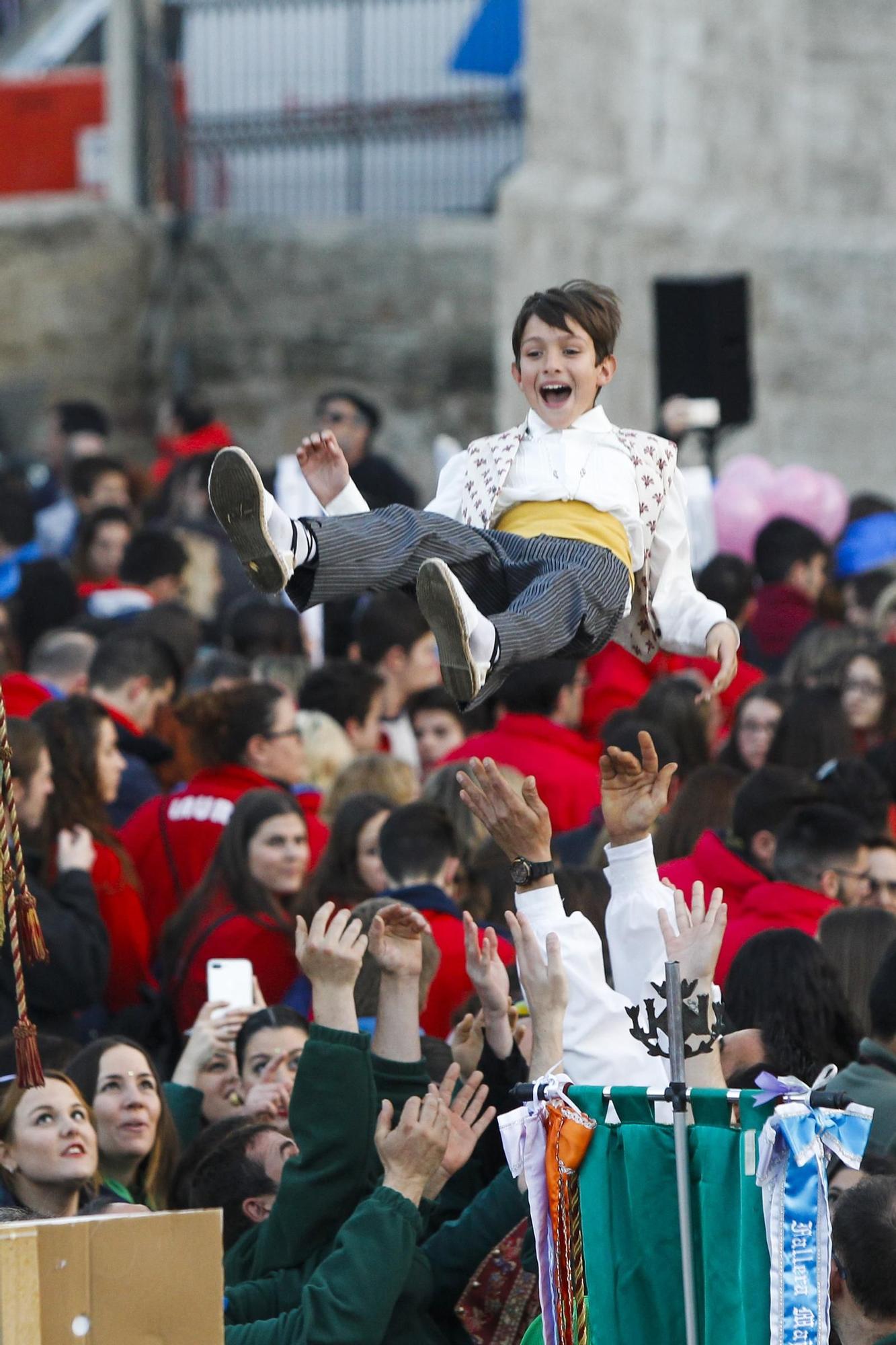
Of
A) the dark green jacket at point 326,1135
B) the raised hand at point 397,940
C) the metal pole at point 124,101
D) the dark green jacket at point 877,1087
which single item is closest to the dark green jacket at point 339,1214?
the dark green jacket at point 326,1135

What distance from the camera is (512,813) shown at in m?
4.71

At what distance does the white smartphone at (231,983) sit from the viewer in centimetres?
582

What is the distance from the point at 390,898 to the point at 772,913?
3.30ft

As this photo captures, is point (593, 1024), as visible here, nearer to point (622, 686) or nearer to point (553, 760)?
point (553, 760)

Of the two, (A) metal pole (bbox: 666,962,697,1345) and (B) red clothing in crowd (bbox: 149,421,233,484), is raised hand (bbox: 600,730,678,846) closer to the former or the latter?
(A) metal pole (bbox: 666,962,697,1345)

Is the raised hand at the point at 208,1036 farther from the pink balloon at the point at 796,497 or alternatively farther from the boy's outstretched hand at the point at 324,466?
the pink balloon at the point at 796,497

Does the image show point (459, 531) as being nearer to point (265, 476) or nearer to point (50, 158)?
point (265, 476)

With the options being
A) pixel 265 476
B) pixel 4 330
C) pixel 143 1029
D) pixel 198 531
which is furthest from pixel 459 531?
pixel 4 330

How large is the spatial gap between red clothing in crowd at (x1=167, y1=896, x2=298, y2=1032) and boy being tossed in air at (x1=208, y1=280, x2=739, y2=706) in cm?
155

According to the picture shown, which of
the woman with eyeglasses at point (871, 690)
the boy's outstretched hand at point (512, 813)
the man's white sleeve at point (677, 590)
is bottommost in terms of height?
the boy's outstretched hand at point (512, 813)

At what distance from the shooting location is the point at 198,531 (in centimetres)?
1062

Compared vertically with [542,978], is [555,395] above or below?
above

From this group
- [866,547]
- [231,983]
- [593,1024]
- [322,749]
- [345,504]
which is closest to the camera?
[593,1024]

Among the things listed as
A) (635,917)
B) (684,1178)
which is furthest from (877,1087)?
(684,1178)
